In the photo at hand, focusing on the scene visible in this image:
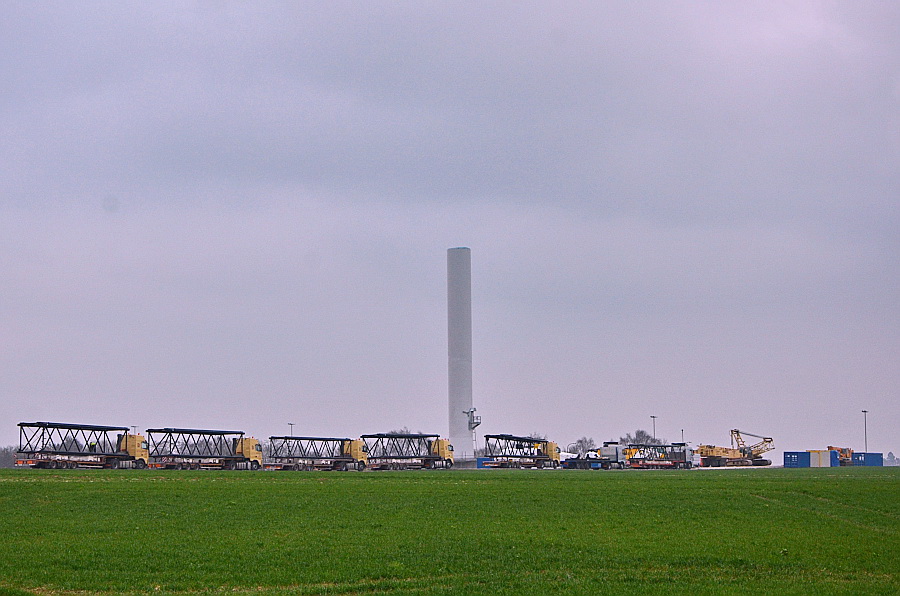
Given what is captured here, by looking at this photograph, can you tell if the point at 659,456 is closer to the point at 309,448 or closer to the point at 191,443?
the point at 309,448

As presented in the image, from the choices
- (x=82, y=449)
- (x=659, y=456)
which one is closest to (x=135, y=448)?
(x=82, y=449)

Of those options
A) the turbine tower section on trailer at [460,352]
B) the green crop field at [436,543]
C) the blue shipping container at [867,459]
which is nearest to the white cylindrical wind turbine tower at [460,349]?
the turbine tower section on trailer at [460,352]

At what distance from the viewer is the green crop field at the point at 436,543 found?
21344 millimetres

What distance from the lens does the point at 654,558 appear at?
24719 mm

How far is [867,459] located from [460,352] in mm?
69275

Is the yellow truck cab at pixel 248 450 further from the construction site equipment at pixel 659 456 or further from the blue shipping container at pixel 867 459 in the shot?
the blue shipping container at pixel 867 459

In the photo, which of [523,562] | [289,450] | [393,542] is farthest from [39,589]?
[289,450]

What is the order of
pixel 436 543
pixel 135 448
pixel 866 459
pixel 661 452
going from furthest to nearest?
pixel 866 459
pixel 661 452
pixel 135 448
pixel 436 543

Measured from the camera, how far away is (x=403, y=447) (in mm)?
109625

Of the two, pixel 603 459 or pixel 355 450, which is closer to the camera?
pixel 355 450

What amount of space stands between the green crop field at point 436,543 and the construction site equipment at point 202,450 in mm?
47435

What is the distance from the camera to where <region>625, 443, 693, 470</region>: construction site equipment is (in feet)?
382

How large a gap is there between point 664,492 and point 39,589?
3150 cm

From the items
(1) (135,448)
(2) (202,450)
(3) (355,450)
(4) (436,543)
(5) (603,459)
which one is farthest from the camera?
(5) (603,459)
